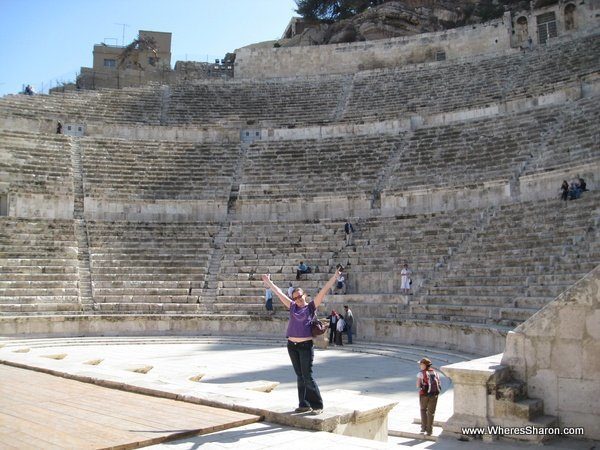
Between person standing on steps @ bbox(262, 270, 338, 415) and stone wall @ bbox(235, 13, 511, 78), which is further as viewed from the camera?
stone wall @ bbox(235, 13, 511, 78)

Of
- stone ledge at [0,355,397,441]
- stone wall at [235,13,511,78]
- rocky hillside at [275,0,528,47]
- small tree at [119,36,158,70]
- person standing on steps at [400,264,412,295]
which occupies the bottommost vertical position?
stone ledge at [0,355,397,441]

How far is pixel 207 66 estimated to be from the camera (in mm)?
35250

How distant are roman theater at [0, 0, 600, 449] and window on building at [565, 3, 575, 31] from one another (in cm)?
12

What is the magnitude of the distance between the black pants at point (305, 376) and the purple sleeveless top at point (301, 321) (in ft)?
0.33

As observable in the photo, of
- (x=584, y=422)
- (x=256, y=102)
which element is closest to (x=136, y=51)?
(x=256, y=102)

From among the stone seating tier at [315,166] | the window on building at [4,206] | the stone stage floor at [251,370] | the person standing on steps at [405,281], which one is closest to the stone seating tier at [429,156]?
the stone seating tier at [315,166]

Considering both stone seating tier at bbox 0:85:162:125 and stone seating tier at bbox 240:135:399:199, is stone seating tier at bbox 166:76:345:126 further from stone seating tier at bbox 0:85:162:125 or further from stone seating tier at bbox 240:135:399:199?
stone seating tier at bbox 240:135:399:199

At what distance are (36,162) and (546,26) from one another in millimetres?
24179

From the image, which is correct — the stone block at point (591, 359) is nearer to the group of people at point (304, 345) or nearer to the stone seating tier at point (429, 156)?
the group of people at point (304, 345)

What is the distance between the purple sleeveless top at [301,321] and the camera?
218 inches

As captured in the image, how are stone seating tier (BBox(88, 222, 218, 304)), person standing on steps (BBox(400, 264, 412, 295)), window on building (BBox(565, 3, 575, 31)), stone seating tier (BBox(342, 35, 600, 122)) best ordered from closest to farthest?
person standing on steps (BBox(400, 264, 412, 295)) → stone seating tier (BBox(88, 222, 218, 304)) → stone seating tier (BBox(342, 35, 600, 122)) → window on building (BBox(565, 3, 575, 31))

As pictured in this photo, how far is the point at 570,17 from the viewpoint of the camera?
29.2 meters

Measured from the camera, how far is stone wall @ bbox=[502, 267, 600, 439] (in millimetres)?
5348

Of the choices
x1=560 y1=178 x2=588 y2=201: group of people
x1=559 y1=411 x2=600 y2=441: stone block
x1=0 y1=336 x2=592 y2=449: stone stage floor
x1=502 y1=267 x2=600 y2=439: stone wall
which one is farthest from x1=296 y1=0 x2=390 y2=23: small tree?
x1=559 y1=411 x2=600 y2=441: stone block
